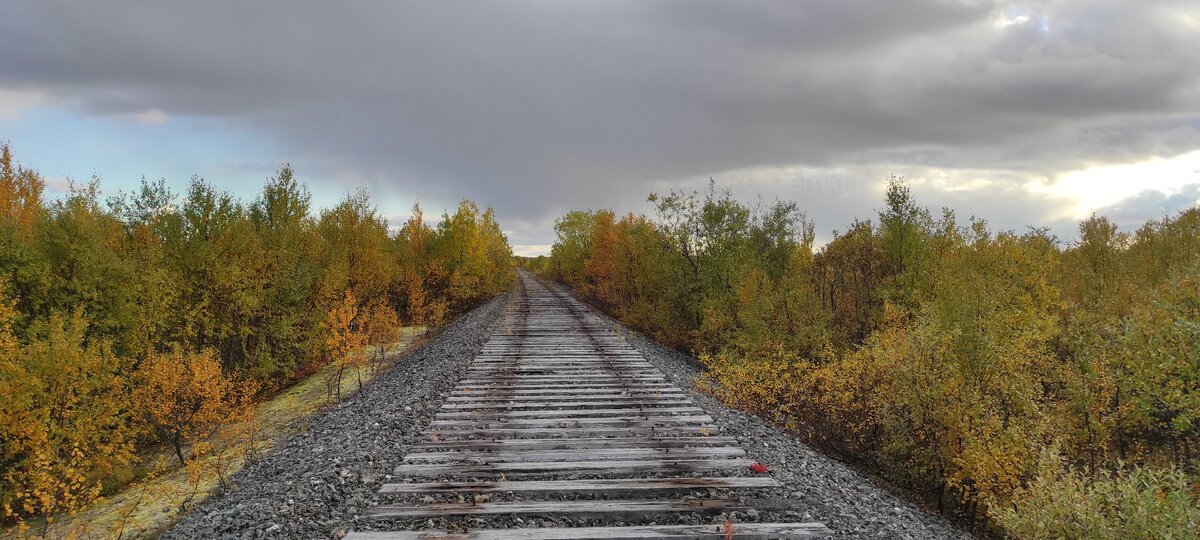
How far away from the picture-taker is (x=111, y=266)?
592 inches

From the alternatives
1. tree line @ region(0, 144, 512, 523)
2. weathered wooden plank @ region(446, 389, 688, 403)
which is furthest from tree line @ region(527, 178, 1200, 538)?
tree line @ region(0, 144, 512, 523)

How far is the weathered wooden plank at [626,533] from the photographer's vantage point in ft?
17.4

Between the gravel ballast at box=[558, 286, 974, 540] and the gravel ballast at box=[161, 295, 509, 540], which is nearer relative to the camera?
the gravel ballast at box=[161, 295, 509, 540]

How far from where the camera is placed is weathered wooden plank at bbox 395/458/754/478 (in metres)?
6.80

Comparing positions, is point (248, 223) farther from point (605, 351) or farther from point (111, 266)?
point (605, 351)

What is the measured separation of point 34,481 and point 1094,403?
20454 mm

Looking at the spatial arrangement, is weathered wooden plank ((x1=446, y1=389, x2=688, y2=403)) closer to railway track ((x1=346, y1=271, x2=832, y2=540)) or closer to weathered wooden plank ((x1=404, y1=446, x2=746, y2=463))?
railway track ((x1=346, y1=271, x2=832, y2=540))

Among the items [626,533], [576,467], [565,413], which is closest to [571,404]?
[565,413]

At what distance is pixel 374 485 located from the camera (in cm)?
651

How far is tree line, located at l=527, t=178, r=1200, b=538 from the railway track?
301 cm

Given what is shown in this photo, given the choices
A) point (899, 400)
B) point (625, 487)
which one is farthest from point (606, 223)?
point (625, 487)

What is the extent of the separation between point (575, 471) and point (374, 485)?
2564 mm

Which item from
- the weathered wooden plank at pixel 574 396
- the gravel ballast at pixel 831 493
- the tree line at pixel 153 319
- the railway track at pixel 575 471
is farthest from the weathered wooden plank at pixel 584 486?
the tree line at pixel 153 319

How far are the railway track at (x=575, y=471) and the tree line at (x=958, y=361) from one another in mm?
3009
